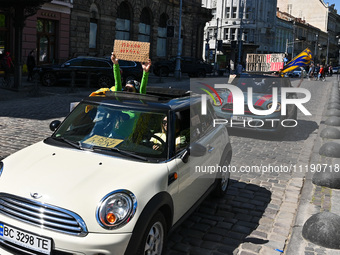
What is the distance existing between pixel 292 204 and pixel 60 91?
15586mm

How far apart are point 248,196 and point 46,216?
Answer: 3.73 meters

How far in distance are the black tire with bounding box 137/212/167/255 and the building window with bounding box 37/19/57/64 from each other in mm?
26126

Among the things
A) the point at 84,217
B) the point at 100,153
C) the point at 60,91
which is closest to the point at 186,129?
the point at 100,153

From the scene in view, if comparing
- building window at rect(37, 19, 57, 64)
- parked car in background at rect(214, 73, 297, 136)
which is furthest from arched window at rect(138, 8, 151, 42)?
parked car in background at rect(214, 73, 297, 136)

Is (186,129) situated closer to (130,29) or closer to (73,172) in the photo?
(73,172)

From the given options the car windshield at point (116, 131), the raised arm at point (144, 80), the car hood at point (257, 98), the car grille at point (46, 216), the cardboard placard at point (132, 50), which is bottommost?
the car grille at point (46, 216)

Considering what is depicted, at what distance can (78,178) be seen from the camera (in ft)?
11.9

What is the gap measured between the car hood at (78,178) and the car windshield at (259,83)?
27.8 ft

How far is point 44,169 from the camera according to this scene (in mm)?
3801

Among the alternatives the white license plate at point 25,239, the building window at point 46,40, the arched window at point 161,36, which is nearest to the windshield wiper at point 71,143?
the white license plate at point 25,239

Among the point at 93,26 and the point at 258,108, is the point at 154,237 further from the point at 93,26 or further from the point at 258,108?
the point at 93,26

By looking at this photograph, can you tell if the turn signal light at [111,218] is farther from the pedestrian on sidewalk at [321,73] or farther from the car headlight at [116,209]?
the pedestrian on sidewalk at [321,73]

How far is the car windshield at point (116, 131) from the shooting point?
4.25m

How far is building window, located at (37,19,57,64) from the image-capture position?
27781mm
